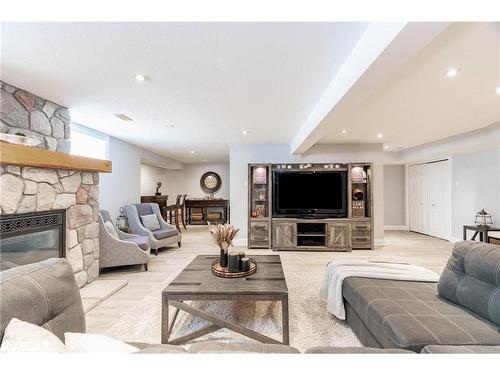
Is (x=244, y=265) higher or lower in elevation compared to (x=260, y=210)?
lower

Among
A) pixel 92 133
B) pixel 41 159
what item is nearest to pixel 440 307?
pixel 41 159

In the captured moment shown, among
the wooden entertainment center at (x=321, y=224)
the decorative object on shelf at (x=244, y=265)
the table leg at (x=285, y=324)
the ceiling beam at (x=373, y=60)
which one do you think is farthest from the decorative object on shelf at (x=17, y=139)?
the wooden entertainment center at (x=321, y=224)

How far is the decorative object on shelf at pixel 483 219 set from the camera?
178 inches

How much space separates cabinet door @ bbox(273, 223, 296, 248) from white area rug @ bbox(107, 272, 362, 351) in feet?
6.97

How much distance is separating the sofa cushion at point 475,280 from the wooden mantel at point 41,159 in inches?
142

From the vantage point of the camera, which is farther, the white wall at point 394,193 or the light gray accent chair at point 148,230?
the white wall at point 394,193

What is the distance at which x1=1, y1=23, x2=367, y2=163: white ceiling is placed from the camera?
1482 millimetres

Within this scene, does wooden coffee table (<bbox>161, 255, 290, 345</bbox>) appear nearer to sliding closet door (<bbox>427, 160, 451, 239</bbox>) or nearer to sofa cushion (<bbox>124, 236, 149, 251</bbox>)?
sofa cushion (<bbox>124, 236, 149, 251</bbox>)

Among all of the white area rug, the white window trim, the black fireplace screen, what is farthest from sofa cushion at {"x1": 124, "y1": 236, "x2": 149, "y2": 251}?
the white window trim

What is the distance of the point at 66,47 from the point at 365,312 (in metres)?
2.88

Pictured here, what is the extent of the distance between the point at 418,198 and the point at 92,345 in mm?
7914

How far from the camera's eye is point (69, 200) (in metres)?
2.75

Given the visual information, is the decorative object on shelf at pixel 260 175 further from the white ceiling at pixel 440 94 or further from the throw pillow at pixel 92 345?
the throw pillow at pixel 92 345

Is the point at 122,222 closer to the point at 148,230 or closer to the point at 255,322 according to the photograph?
the point at 148,230
